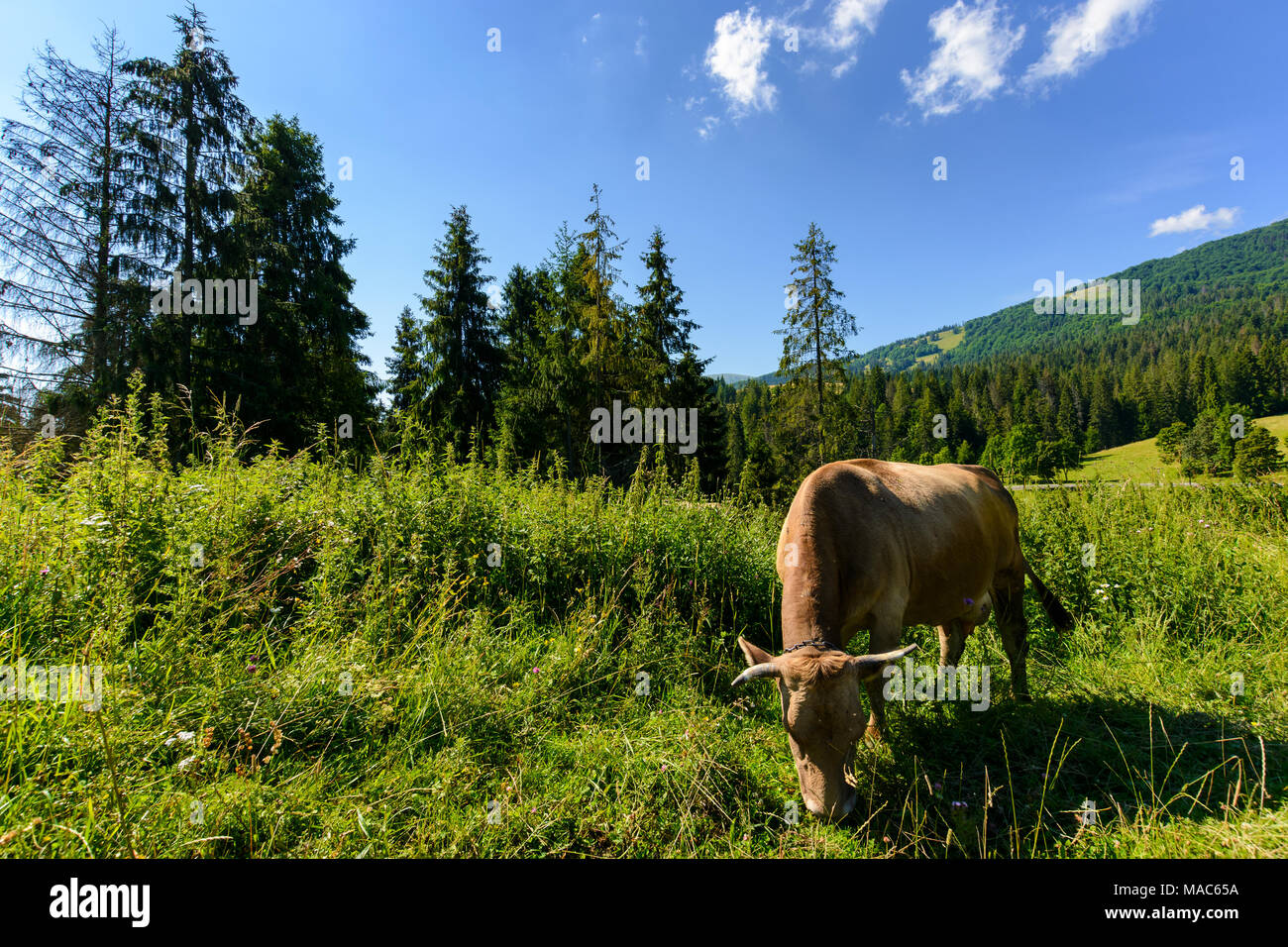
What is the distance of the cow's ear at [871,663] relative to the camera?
2.46 m

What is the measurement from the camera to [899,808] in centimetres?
292

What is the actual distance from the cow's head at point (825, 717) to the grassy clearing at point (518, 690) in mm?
317

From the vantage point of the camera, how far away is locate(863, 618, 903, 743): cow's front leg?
322 centimetres

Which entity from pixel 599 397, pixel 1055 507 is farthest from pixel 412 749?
pixel 599 397

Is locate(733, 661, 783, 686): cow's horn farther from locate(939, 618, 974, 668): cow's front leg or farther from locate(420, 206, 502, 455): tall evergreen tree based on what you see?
locate(420, 206, 502, 455): tall evergreen tree

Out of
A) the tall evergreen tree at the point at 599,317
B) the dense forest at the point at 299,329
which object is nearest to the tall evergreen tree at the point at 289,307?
the dense forest at the point at 299,329

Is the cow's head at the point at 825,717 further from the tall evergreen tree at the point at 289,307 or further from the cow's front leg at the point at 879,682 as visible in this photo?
the tall evergreen tree at the point at 289,307

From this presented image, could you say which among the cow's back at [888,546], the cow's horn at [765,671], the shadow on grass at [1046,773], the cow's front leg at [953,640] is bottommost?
the shadow on grass at [1046,773]

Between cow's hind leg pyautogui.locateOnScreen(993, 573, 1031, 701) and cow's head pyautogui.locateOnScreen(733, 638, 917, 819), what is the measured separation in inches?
110

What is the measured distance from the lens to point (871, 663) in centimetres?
255

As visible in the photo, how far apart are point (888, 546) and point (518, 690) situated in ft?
10.5

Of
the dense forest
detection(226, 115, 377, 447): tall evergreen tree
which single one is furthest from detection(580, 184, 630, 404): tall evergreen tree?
detection(226, 115, 377, 447): tall evergreen tree
